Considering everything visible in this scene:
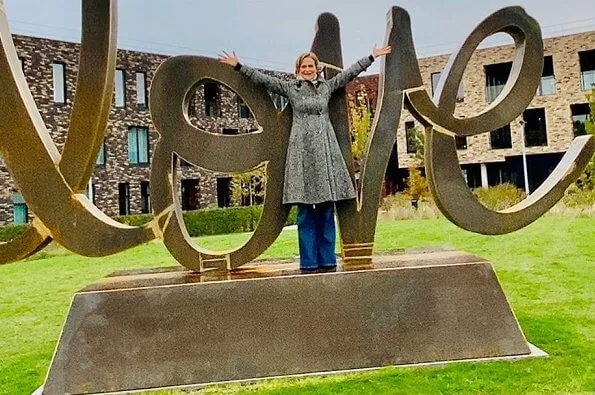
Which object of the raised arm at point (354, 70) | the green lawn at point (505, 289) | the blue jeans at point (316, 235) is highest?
the raised arm at point (354, 70)

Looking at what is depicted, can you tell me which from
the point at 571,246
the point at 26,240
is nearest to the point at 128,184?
the point at 571,246

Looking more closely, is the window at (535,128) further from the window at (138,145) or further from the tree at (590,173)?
the window at (138,145)

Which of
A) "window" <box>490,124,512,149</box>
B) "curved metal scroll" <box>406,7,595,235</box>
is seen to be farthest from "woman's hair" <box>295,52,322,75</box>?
"window" <box>490,124,512,149</box>

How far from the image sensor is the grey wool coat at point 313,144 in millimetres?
5578

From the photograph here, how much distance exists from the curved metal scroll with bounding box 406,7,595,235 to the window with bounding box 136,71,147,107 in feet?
79.7

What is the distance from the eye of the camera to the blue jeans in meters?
5.72

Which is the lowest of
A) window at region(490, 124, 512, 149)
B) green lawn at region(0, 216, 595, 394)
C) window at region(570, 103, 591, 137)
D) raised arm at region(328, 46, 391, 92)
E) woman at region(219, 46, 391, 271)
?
green lawn at region(0, 216, 595, 394)

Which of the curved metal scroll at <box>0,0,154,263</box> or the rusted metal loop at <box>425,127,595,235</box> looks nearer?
the curved metal scroll at <box>0,0,154,263</box>

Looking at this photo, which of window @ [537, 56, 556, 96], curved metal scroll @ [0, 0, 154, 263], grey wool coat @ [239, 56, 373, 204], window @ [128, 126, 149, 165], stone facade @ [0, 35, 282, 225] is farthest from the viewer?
window @ [537, 56, 556, 96]

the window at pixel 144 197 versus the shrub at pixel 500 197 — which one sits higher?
the window at pixel 144 197

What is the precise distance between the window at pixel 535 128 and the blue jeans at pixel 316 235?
2659 centimetres

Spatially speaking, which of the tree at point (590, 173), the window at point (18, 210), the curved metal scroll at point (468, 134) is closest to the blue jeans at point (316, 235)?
the curved metal scroll at point (468, 134)

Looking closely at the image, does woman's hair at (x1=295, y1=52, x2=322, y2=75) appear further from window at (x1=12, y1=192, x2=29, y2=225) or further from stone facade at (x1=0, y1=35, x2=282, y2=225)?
window at (x1=12, y1=192, x2=29, y2=225)

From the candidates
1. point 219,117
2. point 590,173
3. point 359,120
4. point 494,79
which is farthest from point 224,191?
point 590,173
